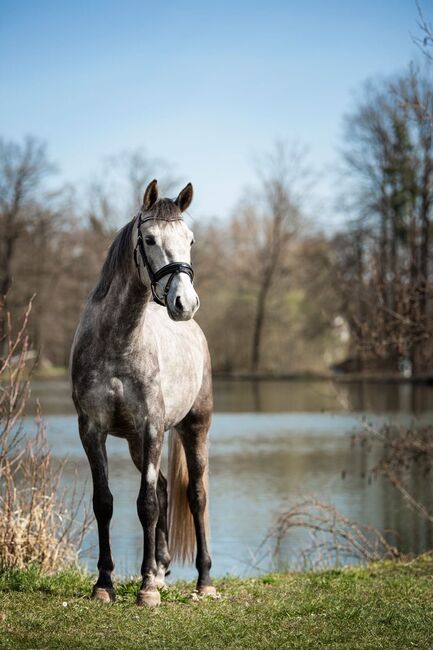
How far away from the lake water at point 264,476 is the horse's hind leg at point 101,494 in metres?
2.05

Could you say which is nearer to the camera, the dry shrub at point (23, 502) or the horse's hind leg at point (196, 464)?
the horse's hind leg at point (196, 464)

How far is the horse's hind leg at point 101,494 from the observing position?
5.46 metres

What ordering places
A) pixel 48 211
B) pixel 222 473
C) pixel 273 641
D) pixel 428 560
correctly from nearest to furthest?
pixel 273 641 → pixel 428 560 → pixel 222 473 → pixel 48 211

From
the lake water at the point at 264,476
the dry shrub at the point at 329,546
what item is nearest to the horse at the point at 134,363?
the lake water at the point at 264,476

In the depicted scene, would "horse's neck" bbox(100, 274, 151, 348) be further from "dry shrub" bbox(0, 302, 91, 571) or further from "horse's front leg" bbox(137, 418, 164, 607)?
"dry shrub" bbox(0, 302, 91, 571)

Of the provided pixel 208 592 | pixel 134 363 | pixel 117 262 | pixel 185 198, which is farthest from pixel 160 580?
pixel 185 198

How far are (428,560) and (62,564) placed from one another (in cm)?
349

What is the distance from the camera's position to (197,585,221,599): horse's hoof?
5.94m

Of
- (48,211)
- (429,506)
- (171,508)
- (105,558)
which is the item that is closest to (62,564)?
(171,508)

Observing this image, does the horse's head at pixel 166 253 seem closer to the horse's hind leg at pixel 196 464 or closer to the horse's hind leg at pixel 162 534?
the horse's hind leg at pixel 196 464

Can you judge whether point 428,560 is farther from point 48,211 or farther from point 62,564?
point 48,211

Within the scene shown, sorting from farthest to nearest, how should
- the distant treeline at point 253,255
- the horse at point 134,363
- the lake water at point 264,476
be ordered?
the distant treeline at point 253,255 < the lake water at point 264,476 < the horse at point 134,363

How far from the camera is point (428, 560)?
8.49 m

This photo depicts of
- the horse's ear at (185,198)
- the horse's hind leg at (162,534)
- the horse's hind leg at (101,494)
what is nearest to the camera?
the horse's hind leg at (101,494)
